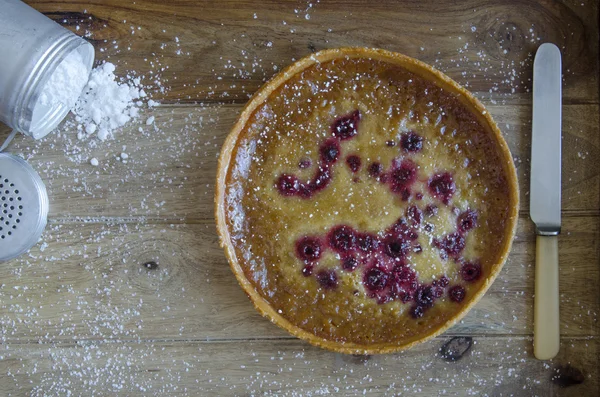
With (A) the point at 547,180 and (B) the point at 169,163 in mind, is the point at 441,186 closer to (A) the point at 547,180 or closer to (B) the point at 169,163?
(A) the point at 547,180

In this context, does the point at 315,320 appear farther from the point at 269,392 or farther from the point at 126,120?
the point at 126,120

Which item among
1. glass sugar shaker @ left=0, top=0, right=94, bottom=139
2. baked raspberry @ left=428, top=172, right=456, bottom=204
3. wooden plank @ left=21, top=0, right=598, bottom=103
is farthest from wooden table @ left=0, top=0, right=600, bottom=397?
baked raspberry @ left=428, top=172, right=456, bottom=204

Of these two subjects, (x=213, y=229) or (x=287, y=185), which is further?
(x=213, y=229)

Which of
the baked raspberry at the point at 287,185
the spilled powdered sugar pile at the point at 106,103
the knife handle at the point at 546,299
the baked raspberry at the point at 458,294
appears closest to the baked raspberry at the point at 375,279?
the baked raspberry at the point at 458,294

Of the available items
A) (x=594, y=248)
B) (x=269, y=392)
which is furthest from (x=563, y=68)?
(x=269, y=392)

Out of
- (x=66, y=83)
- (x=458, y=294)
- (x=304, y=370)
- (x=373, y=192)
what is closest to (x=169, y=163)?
(x=66, y=83)

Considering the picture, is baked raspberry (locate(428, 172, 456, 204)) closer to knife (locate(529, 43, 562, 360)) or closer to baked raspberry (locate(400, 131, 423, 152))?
baked raspberry (locate(400, 131, 423, 152))

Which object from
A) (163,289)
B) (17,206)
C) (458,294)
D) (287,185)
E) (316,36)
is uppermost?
(316,36)
